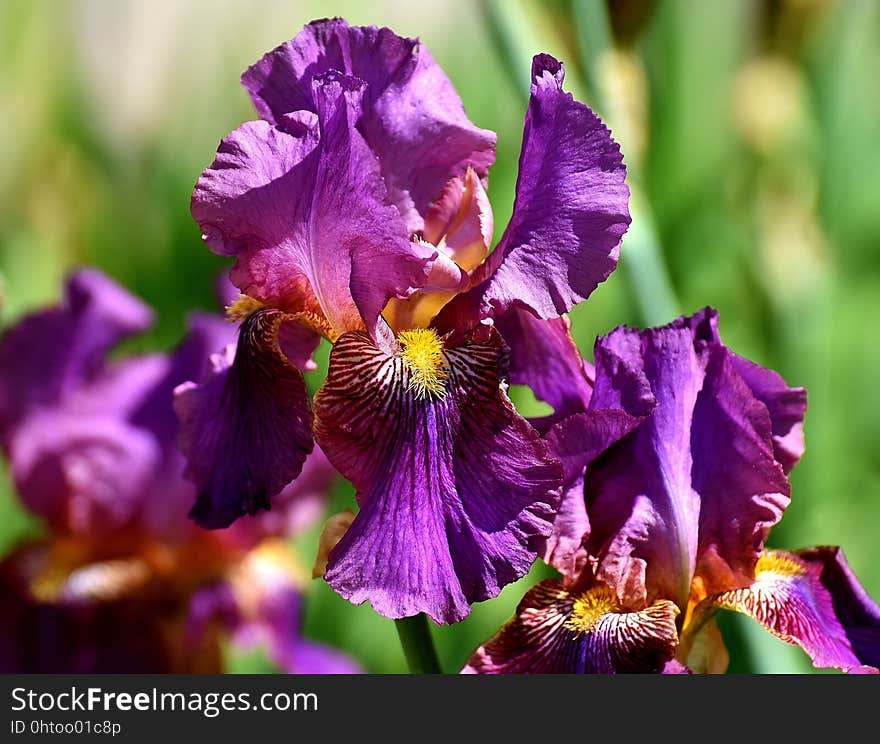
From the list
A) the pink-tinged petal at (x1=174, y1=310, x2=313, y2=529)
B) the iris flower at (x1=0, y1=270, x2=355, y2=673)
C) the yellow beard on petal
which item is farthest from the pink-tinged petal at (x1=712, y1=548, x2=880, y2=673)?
the iris flower at (x1=0, y1=270, x2=355, y2=673)

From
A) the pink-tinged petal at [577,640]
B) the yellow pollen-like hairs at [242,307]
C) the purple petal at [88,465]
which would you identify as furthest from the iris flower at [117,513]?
the pink-tinged petal at [577,640]

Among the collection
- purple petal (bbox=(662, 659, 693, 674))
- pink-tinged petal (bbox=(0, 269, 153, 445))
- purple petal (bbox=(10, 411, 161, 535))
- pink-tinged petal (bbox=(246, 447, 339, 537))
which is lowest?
purple petal (bbox=(662, 659, 693, 674))

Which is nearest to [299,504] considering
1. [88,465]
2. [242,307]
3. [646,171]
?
[88,465]

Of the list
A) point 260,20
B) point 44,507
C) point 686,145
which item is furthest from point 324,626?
point 260,20

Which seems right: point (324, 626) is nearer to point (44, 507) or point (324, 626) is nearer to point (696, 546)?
point (44, 507)

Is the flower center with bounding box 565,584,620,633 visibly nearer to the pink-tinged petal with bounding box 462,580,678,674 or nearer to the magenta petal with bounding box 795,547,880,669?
the pink-tinged petal with bounding box 462,580,678,674

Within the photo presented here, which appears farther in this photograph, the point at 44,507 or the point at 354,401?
the point at 44,507

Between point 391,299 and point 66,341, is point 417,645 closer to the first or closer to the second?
point 391,299
